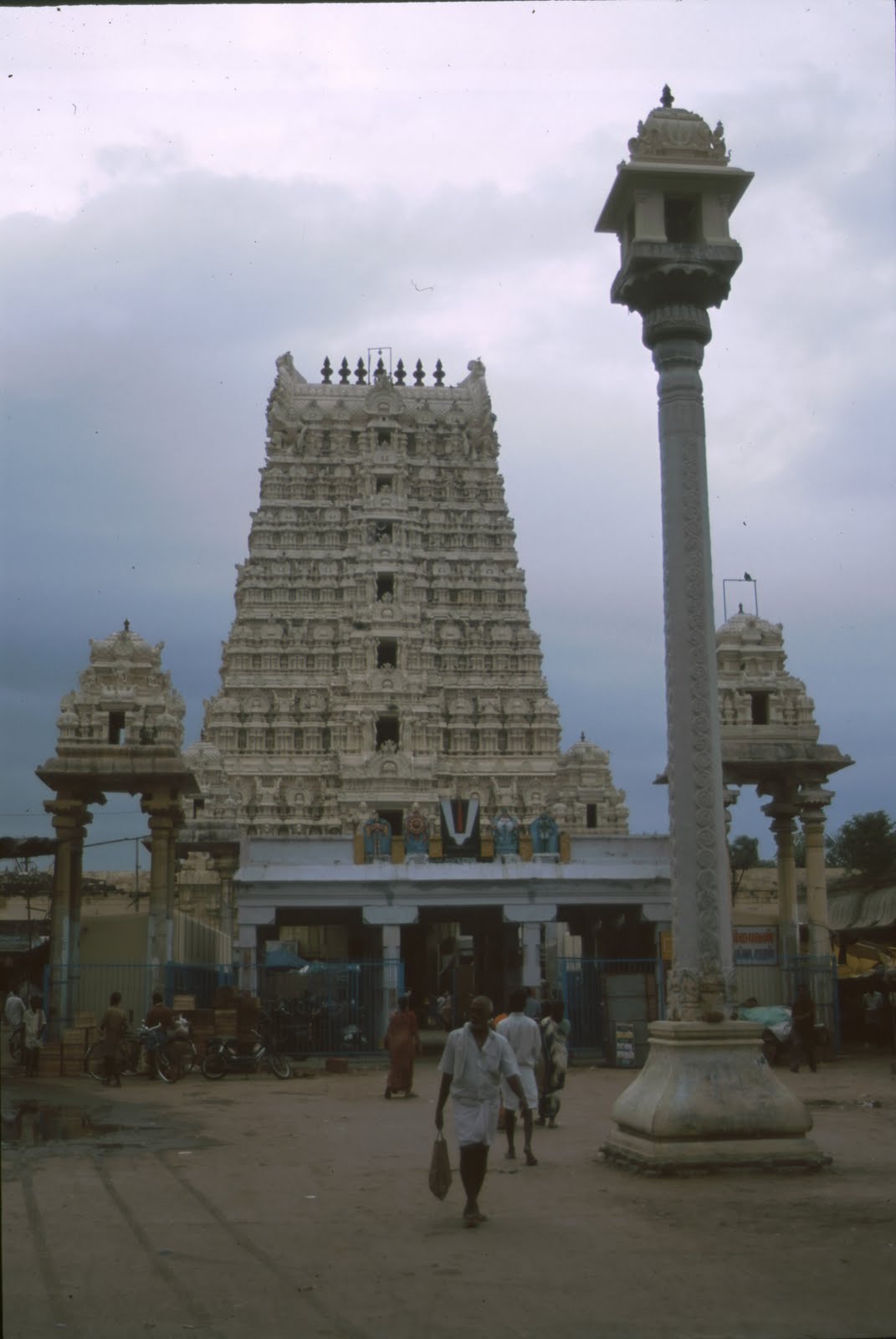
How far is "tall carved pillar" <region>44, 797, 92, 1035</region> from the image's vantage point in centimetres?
2358

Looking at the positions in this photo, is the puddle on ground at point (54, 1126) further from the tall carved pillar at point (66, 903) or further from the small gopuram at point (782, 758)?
the small gopuram at point (782, 758)

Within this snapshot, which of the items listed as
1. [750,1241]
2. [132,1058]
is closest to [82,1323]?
[750,1241]

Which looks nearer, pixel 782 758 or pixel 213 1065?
pixel 213 1065

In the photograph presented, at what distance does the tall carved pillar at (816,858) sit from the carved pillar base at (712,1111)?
17.1 m

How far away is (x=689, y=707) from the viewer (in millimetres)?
11789

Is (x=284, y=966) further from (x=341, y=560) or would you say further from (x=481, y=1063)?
(x=341, y=560)

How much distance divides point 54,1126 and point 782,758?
17.7 m

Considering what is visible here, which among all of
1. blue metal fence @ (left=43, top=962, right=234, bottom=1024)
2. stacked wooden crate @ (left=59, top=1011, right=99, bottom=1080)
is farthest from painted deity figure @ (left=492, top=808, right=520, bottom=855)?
stacked wooden crate @ (left=59, top=1011, right=99, bottom=1080)

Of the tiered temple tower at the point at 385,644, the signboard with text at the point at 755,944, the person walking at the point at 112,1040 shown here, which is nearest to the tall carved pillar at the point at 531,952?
the signboard with text at the point at 755,944

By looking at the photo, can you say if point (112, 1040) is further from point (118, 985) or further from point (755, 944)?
point (755, 944)

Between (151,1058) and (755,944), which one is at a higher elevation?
(755,944)

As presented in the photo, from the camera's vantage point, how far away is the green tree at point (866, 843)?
6612cm

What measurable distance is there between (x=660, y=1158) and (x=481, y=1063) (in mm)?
2291

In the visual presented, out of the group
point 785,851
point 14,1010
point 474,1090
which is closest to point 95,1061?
point 14,1010
